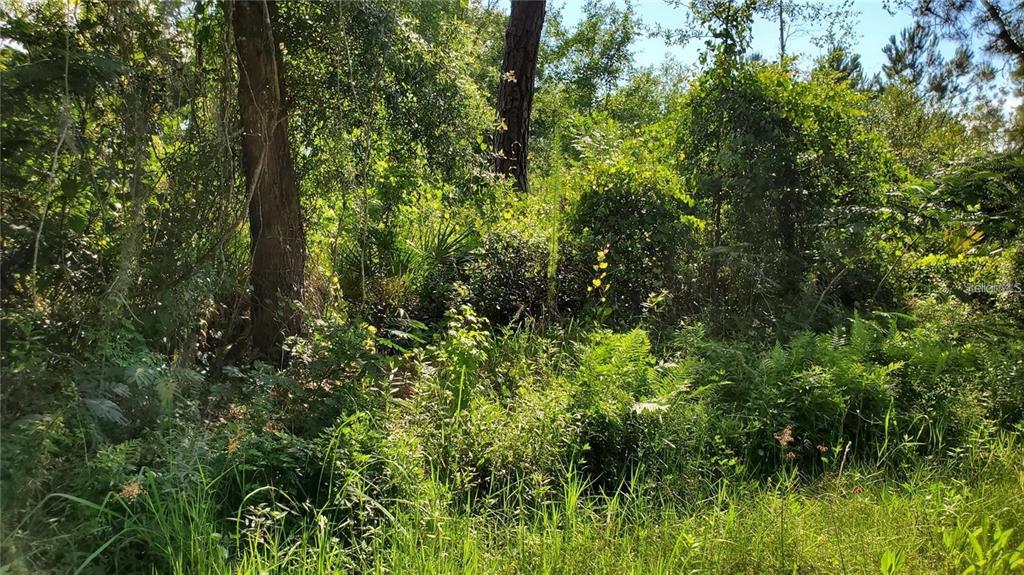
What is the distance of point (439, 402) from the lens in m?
3.72

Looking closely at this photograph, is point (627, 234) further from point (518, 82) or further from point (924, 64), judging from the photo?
point (924, 64)

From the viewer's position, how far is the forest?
8.68 ft

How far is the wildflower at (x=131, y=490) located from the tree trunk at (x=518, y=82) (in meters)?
6.51

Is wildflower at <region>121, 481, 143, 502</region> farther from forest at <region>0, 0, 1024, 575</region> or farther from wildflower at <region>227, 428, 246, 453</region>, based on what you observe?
wildflower at <region>227, 428, 246, 453</region>

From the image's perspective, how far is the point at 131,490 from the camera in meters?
2.44

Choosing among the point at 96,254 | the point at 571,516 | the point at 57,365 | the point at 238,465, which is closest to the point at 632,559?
the point at 571,516

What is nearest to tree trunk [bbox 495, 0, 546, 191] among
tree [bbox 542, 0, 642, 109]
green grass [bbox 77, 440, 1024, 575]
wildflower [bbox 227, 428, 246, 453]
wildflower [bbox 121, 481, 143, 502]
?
wildflower [bbox 227, 428, 246, 453]

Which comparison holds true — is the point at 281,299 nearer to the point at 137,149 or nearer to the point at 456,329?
the point at 456,329

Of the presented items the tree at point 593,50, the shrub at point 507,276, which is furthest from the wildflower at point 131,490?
the tree at point 593,50

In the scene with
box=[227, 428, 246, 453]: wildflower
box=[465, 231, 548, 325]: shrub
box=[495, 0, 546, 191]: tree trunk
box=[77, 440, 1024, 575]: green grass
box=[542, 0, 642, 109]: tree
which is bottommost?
box=[77, 440, 1024, 575]: green grass

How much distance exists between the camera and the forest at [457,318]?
265cm

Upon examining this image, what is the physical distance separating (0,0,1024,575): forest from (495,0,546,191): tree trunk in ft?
5.76

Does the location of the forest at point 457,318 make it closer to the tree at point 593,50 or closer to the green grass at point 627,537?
the green grass at point 627,537

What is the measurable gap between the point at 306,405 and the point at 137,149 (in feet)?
5.18
